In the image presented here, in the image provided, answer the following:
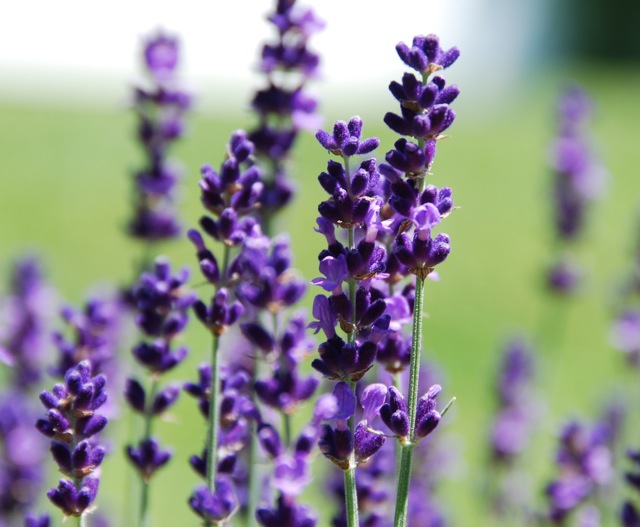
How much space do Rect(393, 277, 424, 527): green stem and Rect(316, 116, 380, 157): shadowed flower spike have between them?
197mm

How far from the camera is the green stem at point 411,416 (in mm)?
1341

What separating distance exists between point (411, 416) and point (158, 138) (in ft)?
5.70

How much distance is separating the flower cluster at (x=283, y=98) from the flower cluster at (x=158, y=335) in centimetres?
49

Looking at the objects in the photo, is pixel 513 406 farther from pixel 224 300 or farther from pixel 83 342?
pixel 224 300

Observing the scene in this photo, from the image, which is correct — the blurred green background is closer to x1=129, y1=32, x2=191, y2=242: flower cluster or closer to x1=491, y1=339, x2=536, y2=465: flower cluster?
x1=491, y1=339, x2=536, y2=465: flower cluster

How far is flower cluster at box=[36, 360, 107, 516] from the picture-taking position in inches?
57.2

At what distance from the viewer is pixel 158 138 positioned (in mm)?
2928

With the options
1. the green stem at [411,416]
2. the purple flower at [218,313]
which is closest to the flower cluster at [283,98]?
the purple flower at [218,313]

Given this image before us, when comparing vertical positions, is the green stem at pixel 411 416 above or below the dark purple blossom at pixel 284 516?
above

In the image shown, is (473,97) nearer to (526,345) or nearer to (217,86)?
(217,86)

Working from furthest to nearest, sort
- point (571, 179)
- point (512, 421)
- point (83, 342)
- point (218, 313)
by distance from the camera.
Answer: point (571, 179) < point (512, 421) < point (83, 342) < point (218, 313)

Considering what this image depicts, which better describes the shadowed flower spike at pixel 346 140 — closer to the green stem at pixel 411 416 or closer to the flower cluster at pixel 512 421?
the green stem at pixel 411 416

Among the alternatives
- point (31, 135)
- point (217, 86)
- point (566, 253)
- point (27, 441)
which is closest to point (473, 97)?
point (217, 86)

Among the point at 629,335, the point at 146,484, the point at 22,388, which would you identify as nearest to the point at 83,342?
the point at 146,484
